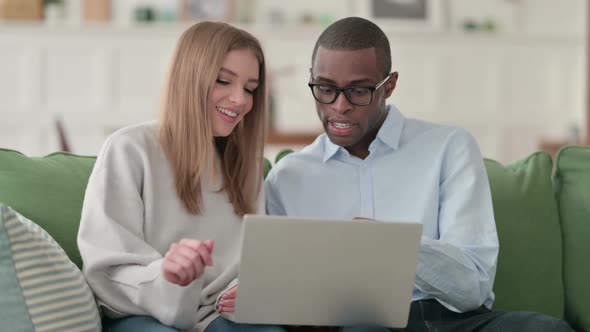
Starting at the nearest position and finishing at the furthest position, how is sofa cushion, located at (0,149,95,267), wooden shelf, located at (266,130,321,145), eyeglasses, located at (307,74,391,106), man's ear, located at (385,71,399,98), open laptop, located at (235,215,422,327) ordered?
1. open laptop, located at (235,215,422,327)
2. sofa cushion, located at (0,149,95,267)
3. eyeglasses, located at (307,74,391,106)
4. man's ear, located at (385,71,399,98)
5. wooden shelf, located at (266,130,321,145)

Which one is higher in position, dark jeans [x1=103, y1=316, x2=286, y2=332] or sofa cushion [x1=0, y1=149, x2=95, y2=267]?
sofa cushion [x1=0, y1=149, x2=95, y2=267]

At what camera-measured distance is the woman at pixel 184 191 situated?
159cm

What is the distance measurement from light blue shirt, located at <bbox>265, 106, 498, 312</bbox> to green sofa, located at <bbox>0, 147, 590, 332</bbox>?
17cm

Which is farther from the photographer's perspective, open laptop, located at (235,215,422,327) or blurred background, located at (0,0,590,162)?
blurred background, located at (0,0,590,162)

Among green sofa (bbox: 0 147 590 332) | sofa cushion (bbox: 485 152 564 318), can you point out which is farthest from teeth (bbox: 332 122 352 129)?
sofa cushion (bbox: 485 152 564 318)

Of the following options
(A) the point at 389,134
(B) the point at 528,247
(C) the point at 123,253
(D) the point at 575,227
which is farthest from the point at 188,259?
(D) the point at 575,227

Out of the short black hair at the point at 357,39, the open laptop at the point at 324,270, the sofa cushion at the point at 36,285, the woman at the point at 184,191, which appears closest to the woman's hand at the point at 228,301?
the woman at the point at 184,191

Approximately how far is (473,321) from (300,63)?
4696 millimetres

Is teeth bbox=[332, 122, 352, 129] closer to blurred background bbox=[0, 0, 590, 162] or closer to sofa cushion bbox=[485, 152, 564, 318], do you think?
sofa cushion bbox=[485, 152, 564, 318]

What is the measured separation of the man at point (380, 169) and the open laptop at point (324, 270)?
31 cm

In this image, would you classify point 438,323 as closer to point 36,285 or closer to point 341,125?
point 341,125

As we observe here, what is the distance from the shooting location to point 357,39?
199cm

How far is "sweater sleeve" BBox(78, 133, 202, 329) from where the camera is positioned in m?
1.56

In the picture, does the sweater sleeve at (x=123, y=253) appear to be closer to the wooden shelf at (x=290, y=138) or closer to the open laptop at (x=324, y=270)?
the open laptop at (x=324, y=270)
